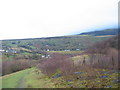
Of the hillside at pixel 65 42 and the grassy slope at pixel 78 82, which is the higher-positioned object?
the hillside at pixel 65 42

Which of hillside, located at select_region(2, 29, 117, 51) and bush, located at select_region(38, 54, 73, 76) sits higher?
hillside, located at select_region(2, 29, 117, 51)

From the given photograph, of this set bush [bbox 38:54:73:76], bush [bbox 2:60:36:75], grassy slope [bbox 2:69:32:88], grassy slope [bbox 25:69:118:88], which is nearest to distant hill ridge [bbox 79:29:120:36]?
grassy slope [bbox 25:69:118:88]

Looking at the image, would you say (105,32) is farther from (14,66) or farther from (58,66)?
(14,66)

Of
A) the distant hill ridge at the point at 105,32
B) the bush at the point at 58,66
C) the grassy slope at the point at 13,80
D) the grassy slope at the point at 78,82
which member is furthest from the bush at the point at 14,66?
the distant hill ridge at the point at 105,32

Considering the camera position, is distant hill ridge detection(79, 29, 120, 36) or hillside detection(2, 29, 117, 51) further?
hillside detection(2, 29, 117, 51)

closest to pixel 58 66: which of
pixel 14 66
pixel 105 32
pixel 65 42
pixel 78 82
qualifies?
pixel 78 82

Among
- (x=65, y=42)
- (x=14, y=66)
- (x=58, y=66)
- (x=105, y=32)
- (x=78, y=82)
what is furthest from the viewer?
(x=65, y=42)

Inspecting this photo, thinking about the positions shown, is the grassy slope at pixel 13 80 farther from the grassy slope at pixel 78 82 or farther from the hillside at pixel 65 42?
the hillside at pixel 65 42

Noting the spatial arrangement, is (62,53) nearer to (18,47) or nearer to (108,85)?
(108,85)

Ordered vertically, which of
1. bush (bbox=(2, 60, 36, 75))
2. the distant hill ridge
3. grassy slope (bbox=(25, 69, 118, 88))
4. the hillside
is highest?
the distant hill ridge

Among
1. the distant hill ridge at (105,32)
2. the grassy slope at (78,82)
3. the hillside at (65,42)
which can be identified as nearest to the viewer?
the grassy slope at (78,82)

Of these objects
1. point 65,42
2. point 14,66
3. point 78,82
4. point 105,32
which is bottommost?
point 78,82

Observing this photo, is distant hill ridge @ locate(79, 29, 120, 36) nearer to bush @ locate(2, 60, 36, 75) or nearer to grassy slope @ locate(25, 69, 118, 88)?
grassy slope @ locate(25, 69, 118, 88)

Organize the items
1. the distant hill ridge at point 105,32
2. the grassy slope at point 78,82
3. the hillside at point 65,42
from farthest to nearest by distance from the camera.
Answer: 1. the hillside at point 65,42
2. the distant hill ridge at point 105,32
3. the grassy slope at point 78,82
